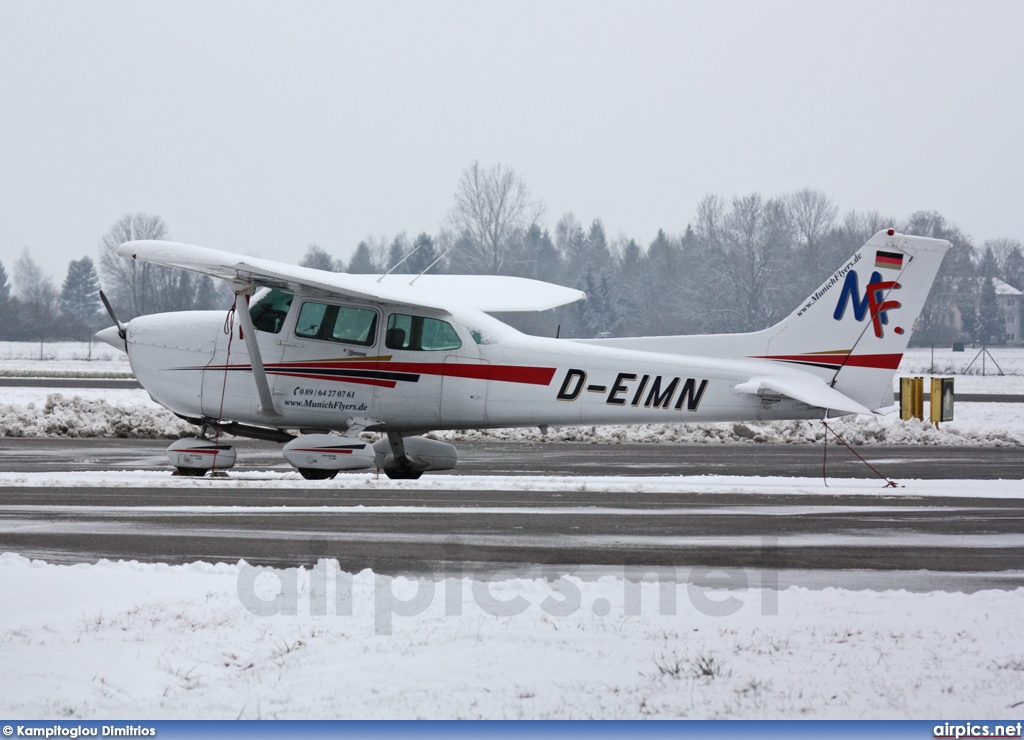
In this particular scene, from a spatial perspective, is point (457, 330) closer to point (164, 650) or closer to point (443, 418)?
point (443, 418)

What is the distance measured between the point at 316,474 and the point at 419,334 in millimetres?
2226

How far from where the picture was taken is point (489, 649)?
5645 mm

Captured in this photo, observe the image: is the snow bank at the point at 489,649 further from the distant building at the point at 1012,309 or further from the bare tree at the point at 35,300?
the distant building at the point at 1012,309

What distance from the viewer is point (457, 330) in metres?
13.3

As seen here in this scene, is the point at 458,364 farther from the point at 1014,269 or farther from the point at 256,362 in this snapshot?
the point at 1014,269

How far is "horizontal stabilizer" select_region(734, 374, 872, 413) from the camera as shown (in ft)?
40.5

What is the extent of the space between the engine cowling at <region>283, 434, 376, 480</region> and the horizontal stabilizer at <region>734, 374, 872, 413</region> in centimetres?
465

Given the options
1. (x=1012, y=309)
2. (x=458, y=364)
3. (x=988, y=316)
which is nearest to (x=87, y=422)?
(x=458, y=364)

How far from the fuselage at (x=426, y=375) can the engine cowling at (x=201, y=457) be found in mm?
457

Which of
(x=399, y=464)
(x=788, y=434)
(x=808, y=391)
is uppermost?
(x=808, y=391)

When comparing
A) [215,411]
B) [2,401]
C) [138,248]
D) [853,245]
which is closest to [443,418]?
[215,411]

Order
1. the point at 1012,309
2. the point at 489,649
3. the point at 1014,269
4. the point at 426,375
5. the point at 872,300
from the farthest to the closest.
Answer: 1. the point at 1014,269
2. the point at 1012,309
3. the point at 426,375
4. the point at 872,300
5. the point at 489,649

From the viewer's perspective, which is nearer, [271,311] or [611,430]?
[271,311]

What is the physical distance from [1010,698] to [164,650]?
4237mm
